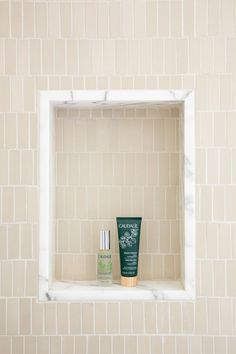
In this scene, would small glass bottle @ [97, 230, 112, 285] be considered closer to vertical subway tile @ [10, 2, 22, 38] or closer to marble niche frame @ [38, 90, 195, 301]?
marble niche frame @ [38, 90, 195, 301]

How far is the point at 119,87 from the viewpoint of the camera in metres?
1.60

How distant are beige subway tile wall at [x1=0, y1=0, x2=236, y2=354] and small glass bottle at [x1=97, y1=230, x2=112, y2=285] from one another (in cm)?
9

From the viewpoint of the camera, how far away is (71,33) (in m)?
1.61

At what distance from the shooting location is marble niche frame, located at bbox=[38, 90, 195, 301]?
158cm

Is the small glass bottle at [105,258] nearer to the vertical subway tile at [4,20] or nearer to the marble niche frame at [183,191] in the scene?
the marble niche frame at [183,191]

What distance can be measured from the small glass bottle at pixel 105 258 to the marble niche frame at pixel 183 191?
41 mm

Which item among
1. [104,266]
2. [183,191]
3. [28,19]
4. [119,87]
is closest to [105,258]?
[104,266]

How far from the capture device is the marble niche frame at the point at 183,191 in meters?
1.58

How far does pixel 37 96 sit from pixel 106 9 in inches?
13.0

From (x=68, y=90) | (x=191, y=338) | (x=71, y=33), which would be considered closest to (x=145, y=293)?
(x=191, y=338)

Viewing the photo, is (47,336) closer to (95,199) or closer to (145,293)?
(145,293)

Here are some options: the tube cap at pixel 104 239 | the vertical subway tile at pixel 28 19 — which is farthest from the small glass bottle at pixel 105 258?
the vertical subway tile at pixel 28 19

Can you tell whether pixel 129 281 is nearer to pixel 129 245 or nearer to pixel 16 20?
pixel 129 245

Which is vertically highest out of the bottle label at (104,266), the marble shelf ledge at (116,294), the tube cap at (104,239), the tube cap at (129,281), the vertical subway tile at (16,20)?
the vertical subway tile at (16,20)
